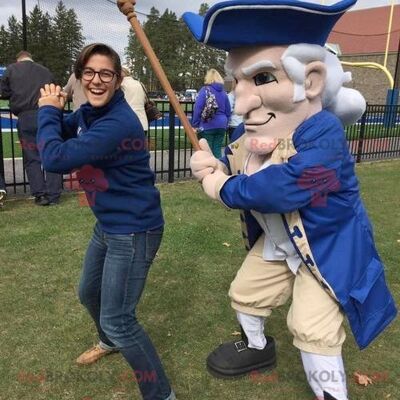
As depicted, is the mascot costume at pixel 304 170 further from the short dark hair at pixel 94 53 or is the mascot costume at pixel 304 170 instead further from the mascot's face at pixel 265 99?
the short dark hair at pixel 94 53

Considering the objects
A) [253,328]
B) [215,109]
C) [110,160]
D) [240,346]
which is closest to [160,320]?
[240,346]

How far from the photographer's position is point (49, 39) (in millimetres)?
20406

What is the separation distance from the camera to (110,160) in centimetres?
220

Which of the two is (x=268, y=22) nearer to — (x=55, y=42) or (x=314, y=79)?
(x=314, y=79)

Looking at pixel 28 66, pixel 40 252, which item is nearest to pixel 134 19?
pixel 40 252

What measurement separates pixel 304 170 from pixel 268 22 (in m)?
0.61

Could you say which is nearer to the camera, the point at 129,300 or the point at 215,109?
the point at 129,300

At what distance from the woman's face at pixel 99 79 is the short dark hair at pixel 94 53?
16mm

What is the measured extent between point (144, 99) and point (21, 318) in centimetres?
392

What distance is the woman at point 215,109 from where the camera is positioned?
7.56m

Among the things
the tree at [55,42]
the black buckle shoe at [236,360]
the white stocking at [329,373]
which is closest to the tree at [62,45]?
the tree at [55,42]

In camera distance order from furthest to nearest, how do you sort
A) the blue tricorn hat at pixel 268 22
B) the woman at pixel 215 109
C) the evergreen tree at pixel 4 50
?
the evergreen tree at pixel 4 50
the woman at pixel 215 109
the blue tricorn hat at pixel 268 22

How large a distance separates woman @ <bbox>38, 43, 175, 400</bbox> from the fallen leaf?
1.18 metres

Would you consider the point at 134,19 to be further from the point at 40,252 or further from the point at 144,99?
the point at 144,99
